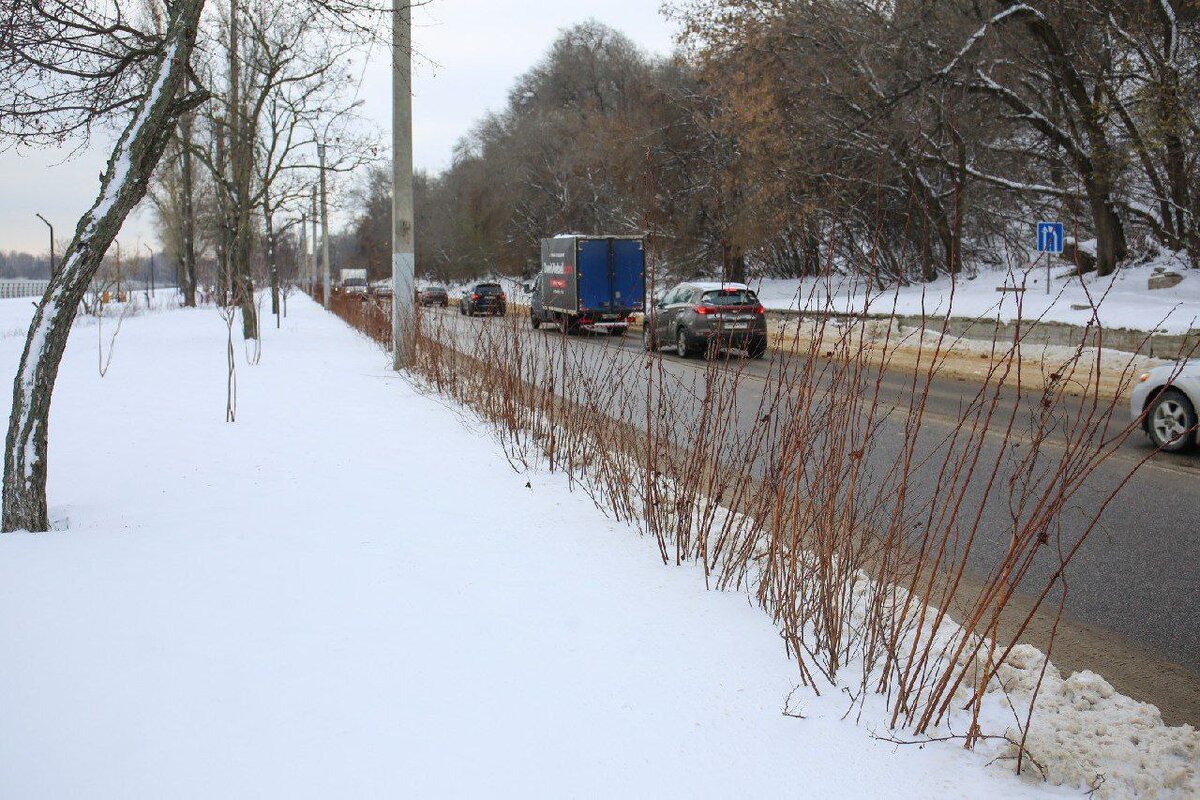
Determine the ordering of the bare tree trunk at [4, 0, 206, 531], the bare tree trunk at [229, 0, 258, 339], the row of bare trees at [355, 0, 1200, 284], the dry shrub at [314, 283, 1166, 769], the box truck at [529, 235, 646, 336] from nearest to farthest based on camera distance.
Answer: the dry shrub at [314, 283, 1166, 769] < the bare tree trunk at [4, 0, 206, 531] < the row of bare trees at [355, 0, 1200, 284] < the bare tree trunk at [229, 0, 258, 339] < the box truck at [529, 235, 646, 336]

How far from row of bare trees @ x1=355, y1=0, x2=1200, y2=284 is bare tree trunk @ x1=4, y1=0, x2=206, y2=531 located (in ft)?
24.3

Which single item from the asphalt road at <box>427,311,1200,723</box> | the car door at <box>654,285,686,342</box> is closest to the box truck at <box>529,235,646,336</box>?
the car door at <box>654,285,686,342</box>

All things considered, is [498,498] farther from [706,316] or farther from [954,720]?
[706,316]

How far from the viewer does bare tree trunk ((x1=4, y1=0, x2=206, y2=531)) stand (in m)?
4.96

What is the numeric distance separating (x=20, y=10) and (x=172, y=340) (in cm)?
1675

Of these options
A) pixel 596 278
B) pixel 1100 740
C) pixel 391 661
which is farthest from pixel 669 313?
pixel 1100 740

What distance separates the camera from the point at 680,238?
3675 cm

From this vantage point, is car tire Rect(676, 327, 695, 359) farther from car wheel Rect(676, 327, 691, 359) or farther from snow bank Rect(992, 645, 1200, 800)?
snow bank Rect(992, 645, 1200, 800)

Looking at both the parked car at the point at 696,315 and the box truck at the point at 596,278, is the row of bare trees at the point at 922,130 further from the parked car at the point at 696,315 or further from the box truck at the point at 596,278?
the box truck at the point at 596,278

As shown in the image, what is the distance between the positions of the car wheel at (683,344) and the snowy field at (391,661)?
43.9 ft

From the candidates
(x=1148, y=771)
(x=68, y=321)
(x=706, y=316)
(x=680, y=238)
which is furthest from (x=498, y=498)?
(x=680, y=238)

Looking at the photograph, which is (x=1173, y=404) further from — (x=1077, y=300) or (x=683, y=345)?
(x=1077, y=300)

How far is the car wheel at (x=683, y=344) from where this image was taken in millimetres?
19266

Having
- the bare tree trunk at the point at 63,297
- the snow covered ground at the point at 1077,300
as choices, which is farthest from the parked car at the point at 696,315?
the bare tree trunk at the point at 63,297
